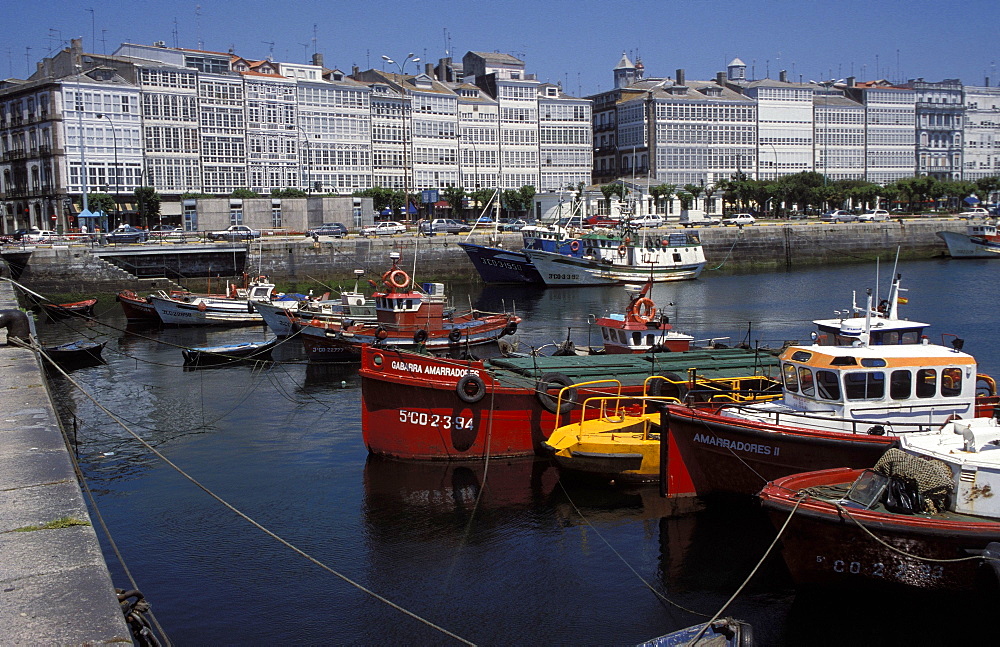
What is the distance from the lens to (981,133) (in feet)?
425

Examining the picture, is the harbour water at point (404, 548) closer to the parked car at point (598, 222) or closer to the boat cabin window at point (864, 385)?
the boat cabin window at point (864, 385)

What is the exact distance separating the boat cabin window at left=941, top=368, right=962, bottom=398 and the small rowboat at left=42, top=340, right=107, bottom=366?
3083 centimetres

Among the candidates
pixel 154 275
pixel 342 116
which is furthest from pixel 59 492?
pixel 342 116

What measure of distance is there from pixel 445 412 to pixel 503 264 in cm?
4771

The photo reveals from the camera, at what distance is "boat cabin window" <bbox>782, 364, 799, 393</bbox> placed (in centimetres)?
1802

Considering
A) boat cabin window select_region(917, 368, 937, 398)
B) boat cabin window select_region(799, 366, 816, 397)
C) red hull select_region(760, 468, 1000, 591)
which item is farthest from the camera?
boat cabin window select_region(799, 366, 816, 397)

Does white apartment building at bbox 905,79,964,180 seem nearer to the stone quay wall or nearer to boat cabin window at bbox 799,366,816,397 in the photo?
the stone quay wall

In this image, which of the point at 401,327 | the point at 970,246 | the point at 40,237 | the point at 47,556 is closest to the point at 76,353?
the point at 401,327

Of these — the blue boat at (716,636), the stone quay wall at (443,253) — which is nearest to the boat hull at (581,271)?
the stone quay wall at (443,253)

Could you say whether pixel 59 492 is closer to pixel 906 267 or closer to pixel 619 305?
pixel 619 305

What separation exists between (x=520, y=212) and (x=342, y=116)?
69.9 feet


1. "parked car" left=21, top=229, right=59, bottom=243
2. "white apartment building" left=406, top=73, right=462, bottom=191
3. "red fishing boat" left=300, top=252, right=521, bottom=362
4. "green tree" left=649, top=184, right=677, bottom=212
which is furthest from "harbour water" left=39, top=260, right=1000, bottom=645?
"green tree" left=649, top=184, right=677, bottom=212

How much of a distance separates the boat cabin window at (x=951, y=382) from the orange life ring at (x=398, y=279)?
19.7m

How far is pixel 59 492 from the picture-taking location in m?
10.3
